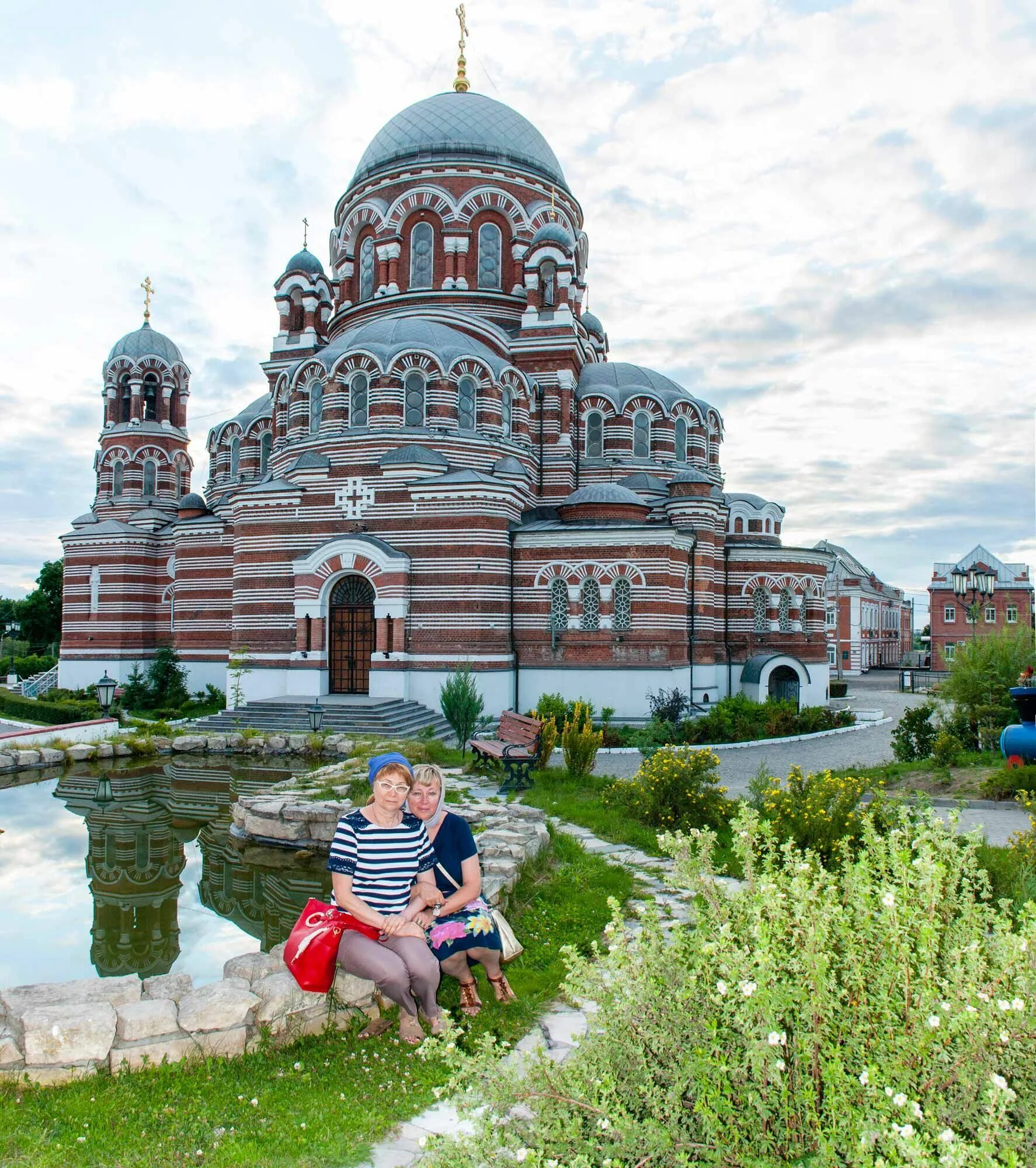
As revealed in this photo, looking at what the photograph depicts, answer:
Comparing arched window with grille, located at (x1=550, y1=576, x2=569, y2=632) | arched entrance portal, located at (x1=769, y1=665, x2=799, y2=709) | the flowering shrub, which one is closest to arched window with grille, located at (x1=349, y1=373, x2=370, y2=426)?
arched window with grille, located at (x1=550, y1=576, x2=569, y2=632)

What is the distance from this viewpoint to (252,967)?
577 centimetres

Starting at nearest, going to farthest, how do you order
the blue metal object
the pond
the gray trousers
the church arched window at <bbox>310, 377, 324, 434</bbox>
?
the gray trousers < the pond < the blue metal object < the church arched window at <bbox>310, 377, 324, 434</bbox>

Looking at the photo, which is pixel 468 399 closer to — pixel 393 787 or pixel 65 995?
pixel 393 787

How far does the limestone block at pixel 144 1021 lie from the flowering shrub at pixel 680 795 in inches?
246

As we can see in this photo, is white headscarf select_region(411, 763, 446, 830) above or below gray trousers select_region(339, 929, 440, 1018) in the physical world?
above

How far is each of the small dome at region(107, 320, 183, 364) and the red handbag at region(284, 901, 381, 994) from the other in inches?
1237

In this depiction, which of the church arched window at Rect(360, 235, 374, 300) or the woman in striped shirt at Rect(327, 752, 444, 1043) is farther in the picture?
the church arched window at Rect(360, 235, 374, 300)

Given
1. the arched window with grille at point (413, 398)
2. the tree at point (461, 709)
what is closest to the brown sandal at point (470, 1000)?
the tree at point (461, 709)

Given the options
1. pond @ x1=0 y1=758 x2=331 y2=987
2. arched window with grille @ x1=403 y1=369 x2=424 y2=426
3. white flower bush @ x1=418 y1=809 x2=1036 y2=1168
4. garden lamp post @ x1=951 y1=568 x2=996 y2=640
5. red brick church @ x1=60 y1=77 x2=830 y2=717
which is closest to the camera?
white flower bush @ x1=418 y1=809 x2=1036 y2=1168

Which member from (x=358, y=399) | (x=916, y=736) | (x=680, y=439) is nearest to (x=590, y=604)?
(x=358, y=399)

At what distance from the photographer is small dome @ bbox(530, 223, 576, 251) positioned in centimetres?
2653

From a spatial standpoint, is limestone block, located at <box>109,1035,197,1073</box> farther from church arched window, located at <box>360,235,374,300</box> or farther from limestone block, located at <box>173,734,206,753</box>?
church arched window, located at <box>360,235,374,300</box>

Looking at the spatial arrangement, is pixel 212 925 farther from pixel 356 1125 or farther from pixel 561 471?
pixel 561 471

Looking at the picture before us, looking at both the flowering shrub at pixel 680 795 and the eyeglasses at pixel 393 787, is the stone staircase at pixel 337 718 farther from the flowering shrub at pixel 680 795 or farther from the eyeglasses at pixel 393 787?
the eyeglasses at pixel 393 787
